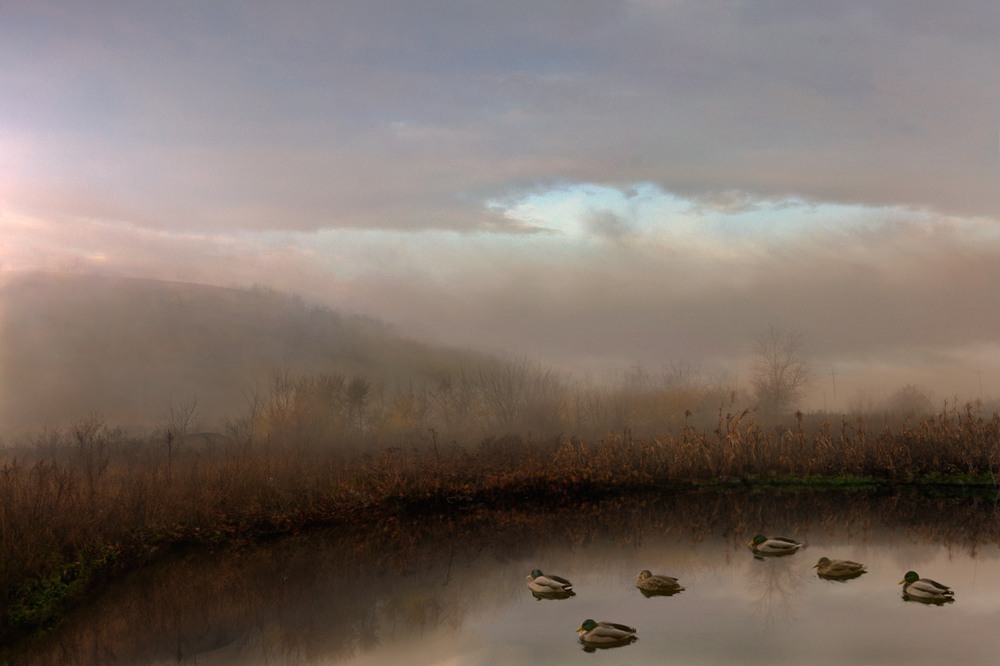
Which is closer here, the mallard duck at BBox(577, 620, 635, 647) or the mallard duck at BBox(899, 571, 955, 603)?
the mallard duck at BBox(577, 620, 635, 647)

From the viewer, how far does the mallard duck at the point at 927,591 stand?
30.6 ft

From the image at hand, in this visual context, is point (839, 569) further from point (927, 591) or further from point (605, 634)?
point (605, 634)

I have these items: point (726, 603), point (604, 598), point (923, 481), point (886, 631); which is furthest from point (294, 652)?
point (923, 481)

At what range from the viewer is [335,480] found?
54.6ft

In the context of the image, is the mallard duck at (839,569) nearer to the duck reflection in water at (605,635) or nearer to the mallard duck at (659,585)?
the mallard duck at (659,585)

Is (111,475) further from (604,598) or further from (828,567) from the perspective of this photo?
(828,567)

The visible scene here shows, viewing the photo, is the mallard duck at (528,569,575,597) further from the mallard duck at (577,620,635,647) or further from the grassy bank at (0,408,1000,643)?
the grassy bank at (0,408,1000,643)

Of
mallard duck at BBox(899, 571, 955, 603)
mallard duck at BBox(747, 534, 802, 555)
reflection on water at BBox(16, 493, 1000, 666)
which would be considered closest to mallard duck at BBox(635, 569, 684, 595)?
reflection on water at BBox(16, 493, 1000, 666)

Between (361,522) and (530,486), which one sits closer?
(361,522)

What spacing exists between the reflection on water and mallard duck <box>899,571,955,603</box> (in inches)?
7.9

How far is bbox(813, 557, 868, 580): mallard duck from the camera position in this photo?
10445 millimetres

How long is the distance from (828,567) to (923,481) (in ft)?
34.1

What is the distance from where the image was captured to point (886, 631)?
8219mm

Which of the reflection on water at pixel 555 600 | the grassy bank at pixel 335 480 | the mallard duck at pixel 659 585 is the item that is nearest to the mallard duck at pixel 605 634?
the reflection on water at pixel 555 600
